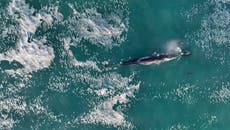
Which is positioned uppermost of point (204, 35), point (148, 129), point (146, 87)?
point (204, 35)

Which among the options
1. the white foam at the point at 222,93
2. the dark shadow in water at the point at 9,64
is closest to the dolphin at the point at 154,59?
the white foam at the point at 222,93

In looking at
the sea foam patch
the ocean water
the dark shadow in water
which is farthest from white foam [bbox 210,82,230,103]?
the dark shadow in water

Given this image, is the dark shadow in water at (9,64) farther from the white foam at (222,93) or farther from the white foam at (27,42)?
the white foam at (222,93)

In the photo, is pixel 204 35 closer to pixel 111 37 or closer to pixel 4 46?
pixel 111 37

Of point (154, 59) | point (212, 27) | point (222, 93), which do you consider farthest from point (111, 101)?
point (212, 27)

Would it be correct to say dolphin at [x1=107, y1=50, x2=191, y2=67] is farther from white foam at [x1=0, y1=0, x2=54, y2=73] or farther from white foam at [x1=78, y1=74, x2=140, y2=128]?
white foam at [x1=0, y1=0, x2=54, y2=73]

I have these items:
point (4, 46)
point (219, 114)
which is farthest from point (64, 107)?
point (219, 114)
